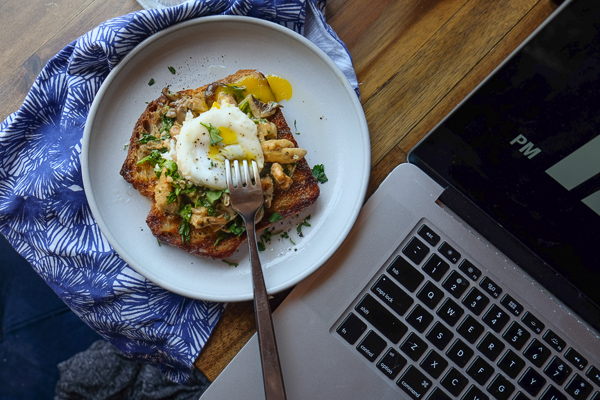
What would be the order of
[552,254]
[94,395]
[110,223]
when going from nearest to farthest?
[552,254] < [110,223] < [94,395]

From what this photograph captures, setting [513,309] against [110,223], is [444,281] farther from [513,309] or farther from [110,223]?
[110,223]

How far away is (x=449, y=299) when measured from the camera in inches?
64.0

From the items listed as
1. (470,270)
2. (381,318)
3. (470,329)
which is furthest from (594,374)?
(381,318)

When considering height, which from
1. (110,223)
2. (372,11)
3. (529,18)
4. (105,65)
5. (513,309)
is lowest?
(110,223)

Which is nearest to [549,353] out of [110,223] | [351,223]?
[351,223]

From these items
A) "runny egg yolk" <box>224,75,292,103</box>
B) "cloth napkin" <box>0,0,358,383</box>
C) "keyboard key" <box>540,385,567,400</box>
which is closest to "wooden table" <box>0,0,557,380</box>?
"cloth napkin" <box>0,0,358,383</box>

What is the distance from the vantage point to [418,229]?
65.5 inches

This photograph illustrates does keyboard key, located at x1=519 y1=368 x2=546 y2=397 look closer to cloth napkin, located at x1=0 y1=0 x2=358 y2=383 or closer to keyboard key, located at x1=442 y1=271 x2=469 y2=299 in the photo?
keyboard key, located at x1=442 y1=271 x2=469 y2=299

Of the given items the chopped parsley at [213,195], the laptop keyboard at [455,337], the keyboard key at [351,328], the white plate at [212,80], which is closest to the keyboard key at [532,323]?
the laptop keyboard at [455,337]

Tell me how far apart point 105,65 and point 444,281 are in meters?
1.59

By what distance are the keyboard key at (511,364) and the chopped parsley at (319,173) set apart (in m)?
0.94

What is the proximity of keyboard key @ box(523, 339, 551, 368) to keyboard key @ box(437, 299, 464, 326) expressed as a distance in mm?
266

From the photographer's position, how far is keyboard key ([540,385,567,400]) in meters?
1.59

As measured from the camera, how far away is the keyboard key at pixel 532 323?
1.62 metres
